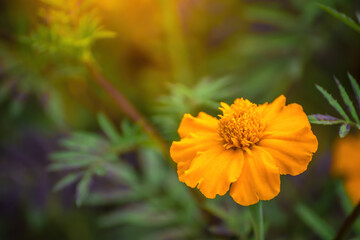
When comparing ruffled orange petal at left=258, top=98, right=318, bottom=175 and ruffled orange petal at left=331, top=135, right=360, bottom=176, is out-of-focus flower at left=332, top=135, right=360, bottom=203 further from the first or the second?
ruffled orange petal at left=258, top=98, right=318, bottom=175

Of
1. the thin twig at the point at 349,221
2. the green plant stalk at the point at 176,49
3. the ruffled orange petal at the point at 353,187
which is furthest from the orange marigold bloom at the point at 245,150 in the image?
the green plant stalk at the point at 176,49

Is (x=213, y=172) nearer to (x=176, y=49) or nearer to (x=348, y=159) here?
(x=348, y=159)

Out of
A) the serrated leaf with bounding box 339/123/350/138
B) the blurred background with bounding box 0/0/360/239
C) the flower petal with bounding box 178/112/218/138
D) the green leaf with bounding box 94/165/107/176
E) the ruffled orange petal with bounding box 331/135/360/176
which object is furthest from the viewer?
the ruffled orange petal with bounding box 331/135/360/176

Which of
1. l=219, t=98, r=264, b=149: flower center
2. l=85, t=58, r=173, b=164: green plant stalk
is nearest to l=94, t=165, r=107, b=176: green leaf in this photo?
l=85, t=58, r=173, b=164: green plant stalk

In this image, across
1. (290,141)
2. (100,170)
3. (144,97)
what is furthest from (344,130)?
(144,97)

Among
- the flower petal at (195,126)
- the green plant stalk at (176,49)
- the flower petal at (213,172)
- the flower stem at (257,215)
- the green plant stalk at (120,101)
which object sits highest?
the green plant stalk at (176,49)

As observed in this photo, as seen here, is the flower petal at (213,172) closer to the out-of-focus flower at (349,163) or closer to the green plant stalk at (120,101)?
the green plant stalk at (120,101)
